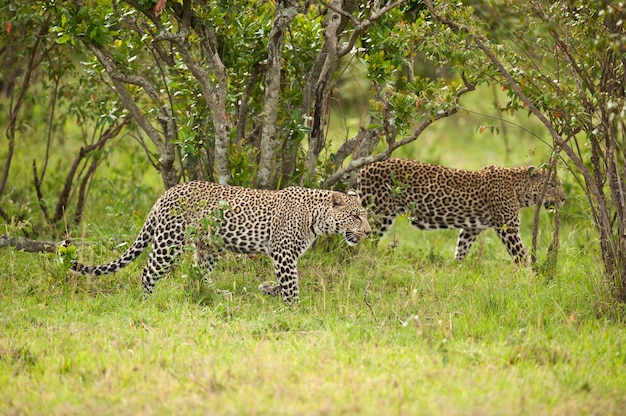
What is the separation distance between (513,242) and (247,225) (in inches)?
144

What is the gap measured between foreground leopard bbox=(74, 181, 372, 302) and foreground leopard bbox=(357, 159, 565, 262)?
1.85 m

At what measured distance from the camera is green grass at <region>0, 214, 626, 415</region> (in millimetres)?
6355

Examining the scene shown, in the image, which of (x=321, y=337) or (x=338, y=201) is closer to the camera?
(x=321, y=337)

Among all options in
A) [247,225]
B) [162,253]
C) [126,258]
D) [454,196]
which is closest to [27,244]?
[126,258]

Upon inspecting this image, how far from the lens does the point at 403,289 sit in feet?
31.6

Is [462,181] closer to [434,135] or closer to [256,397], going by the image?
[256,397]

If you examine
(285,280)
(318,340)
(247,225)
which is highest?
(247,225)

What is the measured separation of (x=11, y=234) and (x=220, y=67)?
2794mm

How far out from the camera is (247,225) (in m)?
9.30

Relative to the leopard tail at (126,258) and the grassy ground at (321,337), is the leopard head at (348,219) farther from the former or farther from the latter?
the leopard tail at (126,258)

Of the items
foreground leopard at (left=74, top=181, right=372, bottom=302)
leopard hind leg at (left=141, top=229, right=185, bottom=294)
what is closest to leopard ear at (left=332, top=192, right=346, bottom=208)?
foreground leopard at (left=74, top=181, right=372, bottom=302)

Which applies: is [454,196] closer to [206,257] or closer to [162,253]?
[206,257]

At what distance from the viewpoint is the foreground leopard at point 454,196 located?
11422 mm

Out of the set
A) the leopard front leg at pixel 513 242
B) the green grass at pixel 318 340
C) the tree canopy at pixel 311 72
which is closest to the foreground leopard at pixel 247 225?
the green grass at pixel 318 340
